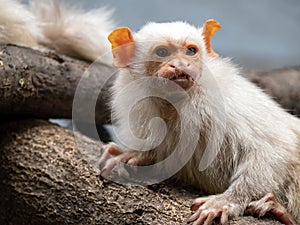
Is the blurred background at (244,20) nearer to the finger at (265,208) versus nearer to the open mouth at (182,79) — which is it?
the open mouth at (182,79)

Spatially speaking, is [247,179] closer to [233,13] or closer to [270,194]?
[270,194]

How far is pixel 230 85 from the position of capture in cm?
246

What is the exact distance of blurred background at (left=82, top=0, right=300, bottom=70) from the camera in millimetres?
4023

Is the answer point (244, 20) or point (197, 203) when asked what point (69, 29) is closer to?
point (244, 20)

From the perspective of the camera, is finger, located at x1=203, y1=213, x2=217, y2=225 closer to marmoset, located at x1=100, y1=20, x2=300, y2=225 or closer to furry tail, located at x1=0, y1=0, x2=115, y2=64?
marmoset, located at x1=100, y1=20, x2=300, y2=225

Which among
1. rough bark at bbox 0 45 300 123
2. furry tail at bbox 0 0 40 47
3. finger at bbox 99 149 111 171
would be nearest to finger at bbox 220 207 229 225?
finger at bbox 99 149 111 171

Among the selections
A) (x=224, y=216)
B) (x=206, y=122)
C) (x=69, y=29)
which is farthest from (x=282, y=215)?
(x=69, y=29)

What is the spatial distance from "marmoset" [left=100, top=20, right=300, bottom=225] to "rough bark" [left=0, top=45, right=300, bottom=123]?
26.4 inches

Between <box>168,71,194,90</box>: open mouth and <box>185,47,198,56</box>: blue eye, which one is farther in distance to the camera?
<box>185,47,198,56</box>: blue eye

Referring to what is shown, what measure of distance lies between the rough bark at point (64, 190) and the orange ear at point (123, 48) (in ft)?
1.78

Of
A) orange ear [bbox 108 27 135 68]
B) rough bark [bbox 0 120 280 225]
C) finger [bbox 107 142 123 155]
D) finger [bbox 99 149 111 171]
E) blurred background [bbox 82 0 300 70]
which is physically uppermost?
blurred background [bbox 82 0 300 70]

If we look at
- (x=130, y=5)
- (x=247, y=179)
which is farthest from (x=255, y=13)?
(x=247, y=179)

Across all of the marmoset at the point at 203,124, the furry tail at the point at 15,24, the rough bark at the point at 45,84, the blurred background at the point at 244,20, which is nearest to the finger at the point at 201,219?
the marmoset at the point at 203,124

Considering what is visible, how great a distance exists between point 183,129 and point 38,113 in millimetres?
1157
